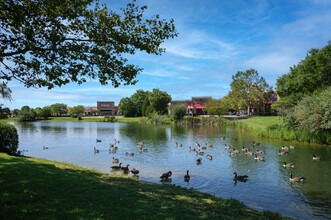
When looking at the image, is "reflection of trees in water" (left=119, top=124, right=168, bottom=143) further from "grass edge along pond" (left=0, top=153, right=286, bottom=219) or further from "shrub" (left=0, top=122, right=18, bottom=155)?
"grass edge along pond" (left=0, top=153, right=286, bottom=219)

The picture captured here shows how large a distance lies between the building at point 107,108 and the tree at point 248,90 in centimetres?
11181

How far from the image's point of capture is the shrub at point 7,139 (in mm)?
19756

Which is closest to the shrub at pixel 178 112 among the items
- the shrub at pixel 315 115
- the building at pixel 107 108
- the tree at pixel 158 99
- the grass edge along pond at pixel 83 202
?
the tree at pixel 158 99

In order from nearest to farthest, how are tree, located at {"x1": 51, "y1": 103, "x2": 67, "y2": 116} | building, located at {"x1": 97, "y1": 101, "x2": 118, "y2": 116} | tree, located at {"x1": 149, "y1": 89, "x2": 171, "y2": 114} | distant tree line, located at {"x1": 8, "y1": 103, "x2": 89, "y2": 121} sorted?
tree, located at {"x1": 149, "y1": 89, "x2": 171, "y2": 114}, distant tree line, located at {"x1": 8, "y1": 103, "x2": 89, "y2": 121}, tree, located at {"x1": 51, "y1": 103, "x2": 67, "y2": 116}, building, located at {"x1": 97, "y1": 101, "x2": 118, "y2": 116}

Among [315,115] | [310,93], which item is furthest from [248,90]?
[315,115]

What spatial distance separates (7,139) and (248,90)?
7217 centimetres

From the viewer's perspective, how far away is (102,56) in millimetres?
11172

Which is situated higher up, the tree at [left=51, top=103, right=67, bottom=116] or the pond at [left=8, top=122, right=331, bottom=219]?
the tree at [left=51, top=103, right=67, bottom=116]

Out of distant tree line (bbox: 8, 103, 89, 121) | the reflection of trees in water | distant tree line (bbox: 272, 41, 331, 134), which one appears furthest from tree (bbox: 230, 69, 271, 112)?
distant tree line (bbox: 8, 103, 89, 121)

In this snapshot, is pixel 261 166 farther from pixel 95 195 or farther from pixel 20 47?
pixel 20 47

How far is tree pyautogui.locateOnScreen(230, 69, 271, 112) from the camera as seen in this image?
74.9 metres

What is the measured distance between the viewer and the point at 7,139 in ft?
66.1

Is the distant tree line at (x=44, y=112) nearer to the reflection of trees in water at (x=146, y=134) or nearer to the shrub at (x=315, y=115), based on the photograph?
the reflection of trees in water at (x=146, y=134)

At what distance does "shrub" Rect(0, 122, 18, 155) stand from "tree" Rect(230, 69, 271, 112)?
67406 mm
